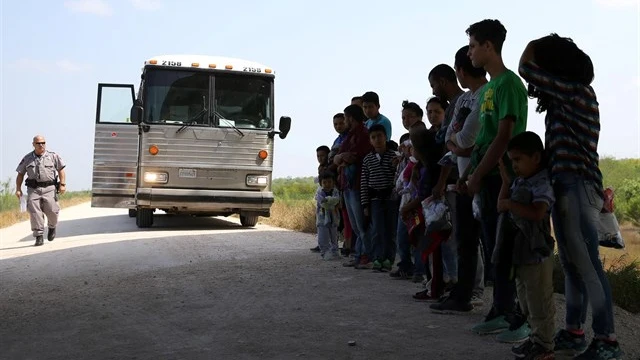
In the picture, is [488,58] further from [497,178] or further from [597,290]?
[597,290]

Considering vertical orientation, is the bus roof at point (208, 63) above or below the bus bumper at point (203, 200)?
above

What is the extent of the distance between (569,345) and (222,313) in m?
2.66

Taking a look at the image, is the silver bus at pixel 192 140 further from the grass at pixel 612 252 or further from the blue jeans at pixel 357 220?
the blue jeans at pixel 357 220

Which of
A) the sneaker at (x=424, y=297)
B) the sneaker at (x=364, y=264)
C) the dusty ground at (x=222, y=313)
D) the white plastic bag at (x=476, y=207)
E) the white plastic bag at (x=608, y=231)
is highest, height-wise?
the white plastic bag at (x=476, y=207)

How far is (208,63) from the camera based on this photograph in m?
15.3

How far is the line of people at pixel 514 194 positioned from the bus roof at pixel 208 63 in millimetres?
8816

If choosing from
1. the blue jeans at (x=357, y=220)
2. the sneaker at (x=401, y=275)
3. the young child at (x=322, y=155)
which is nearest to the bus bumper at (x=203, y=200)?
the young child at (x=322, y=155)

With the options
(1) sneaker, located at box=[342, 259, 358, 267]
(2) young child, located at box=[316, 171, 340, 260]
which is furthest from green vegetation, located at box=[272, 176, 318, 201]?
(1) sneaker, located at box=[342, 259, 358, 267]

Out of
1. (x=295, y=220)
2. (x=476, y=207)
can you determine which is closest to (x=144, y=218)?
(x=295, y=220)

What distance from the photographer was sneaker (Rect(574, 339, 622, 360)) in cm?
422

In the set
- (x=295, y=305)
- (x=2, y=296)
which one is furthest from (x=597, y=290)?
(x=2, y=296)

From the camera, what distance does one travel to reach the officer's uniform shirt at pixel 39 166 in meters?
13.7

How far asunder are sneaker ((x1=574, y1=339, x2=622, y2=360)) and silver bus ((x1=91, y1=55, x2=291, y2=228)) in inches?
446

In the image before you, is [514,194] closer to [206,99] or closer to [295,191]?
[206,99]
